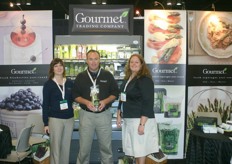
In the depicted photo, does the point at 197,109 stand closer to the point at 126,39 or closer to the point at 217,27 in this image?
the point at 217,27

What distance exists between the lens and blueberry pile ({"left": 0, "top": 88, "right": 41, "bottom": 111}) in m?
5.00

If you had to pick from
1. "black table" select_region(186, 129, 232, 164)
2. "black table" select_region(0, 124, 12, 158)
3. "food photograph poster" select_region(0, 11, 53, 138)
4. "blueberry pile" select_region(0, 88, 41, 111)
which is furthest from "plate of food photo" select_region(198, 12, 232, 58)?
"black table" select_region(0, 124, 12, 158)

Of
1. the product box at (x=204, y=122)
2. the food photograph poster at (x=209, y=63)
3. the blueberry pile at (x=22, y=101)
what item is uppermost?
the food photograph poster at (x=209, y=63)

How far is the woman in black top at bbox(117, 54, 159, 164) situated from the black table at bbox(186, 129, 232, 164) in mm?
482

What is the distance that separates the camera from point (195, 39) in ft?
16.6

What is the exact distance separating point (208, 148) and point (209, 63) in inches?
84.2

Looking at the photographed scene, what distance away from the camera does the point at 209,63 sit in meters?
5.15

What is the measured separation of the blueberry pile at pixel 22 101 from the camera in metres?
5.00

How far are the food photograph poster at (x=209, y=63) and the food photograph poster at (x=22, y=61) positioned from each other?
2412mm

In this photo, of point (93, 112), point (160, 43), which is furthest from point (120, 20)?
point (93, 112)

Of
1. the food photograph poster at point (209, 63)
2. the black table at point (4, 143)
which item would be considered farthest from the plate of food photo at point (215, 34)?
the black table at point (4, 143)

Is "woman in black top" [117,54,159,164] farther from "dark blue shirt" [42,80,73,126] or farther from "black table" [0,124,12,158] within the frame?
"black table" [0,124,12,158]

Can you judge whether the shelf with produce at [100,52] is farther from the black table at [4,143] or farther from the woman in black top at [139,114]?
the black table at [4,143]

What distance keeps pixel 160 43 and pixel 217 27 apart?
1039 mm
